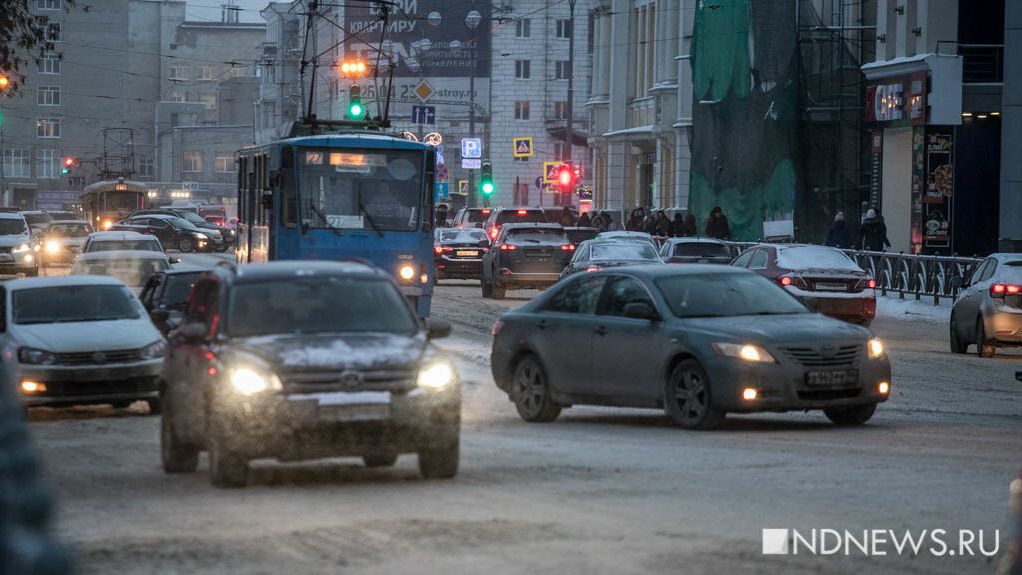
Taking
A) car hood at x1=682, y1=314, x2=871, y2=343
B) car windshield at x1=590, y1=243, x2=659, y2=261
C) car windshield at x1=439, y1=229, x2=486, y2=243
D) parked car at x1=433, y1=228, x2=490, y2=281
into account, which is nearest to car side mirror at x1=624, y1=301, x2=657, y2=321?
car hood at x1=682, y1=314, x2=871, y2=343

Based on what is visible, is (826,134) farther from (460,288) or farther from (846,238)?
(460,288)

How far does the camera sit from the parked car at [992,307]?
2470 centimetres

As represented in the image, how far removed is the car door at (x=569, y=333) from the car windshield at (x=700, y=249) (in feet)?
70.5

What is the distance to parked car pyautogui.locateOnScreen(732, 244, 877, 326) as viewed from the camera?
29844 millimetres

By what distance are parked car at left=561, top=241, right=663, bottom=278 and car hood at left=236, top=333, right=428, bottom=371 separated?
24.7 metres

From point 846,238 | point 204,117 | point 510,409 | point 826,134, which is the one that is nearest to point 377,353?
point 510,409

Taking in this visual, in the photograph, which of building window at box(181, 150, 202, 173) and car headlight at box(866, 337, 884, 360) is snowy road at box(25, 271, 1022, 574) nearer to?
car headlight at box(866, 337, 884, 360)

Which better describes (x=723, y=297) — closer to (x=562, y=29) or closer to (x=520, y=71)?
(x=520, y=71)

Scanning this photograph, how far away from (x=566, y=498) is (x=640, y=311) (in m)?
5.22

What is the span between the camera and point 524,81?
414ft

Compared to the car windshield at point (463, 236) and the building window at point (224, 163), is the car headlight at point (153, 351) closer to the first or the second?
the car windshield at point (463, 236)

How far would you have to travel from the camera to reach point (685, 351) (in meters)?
14.6

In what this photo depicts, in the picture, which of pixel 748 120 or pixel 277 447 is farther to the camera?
pixel 748 120

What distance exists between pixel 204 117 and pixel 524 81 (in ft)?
156
